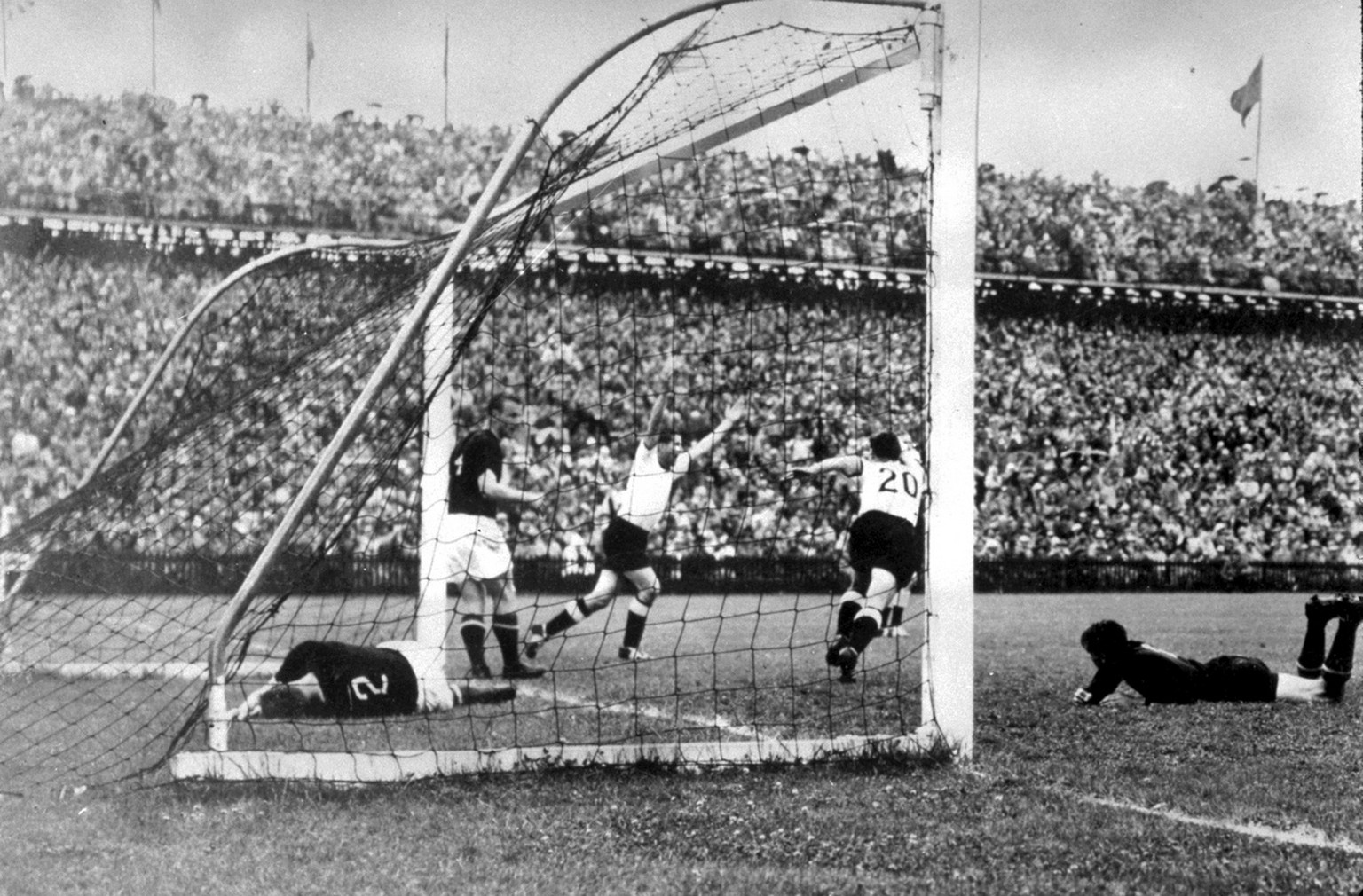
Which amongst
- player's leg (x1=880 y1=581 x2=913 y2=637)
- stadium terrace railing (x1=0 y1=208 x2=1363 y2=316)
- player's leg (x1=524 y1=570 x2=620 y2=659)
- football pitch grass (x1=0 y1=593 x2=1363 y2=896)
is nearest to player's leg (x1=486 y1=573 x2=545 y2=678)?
player's leg (x1=524 y1=570 x2=620 y2=659)

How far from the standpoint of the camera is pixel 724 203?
17.8 m

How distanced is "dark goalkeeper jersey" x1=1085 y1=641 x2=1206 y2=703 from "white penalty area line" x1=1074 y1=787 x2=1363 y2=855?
1.57 m

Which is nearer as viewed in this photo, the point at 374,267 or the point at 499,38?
the point at 499,38

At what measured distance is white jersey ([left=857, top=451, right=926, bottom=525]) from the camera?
6414mm

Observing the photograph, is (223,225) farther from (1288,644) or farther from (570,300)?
(1288,644)

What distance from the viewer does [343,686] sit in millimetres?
4789

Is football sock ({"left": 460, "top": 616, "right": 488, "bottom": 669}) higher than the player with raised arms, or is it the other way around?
the player with raised arms

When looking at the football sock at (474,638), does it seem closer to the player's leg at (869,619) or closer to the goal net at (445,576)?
the goal net at (445,576)

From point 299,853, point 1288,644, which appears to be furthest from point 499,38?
point 1288,644

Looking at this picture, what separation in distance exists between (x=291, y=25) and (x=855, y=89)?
2342mm

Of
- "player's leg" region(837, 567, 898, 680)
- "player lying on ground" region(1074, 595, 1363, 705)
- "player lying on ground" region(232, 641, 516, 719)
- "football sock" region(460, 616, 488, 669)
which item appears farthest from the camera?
"football sock" region(460, 616, 488, 669)

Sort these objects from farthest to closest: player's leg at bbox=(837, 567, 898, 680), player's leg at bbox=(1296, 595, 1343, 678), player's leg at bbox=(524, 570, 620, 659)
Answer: player's leg at bbox=(524, 570, 620, 659)
player's leg at bbox=(837, 567, 898, 680)
player's leg at bbox=(1296, 595, 1343, 678)

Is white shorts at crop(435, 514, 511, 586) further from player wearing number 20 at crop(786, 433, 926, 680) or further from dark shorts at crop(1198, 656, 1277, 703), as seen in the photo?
dark shorts at crop(1198, 656, 1277, 703)

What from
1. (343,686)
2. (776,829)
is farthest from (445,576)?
(776,829)
